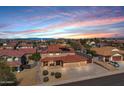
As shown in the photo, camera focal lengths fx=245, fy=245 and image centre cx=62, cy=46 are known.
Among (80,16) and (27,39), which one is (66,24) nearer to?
(80,16)

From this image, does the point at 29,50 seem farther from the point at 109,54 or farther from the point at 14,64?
the point at 109,54

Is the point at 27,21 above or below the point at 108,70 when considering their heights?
above

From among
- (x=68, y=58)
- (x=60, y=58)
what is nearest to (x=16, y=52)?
(x=60, y=58)

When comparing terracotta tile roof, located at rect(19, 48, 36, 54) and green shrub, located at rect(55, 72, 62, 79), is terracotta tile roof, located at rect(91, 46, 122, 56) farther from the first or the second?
terracotta tile roof, located at rect(19, 48, 36, 54)

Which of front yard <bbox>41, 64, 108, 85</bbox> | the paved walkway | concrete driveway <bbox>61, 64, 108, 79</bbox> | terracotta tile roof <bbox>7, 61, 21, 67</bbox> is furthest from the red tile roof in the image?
the paved walkway

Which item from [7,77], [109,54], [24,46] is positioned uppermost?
[24,46]

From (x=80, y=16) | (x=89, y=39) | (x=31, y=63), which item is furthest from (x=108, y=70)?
(x=31, y=63)
